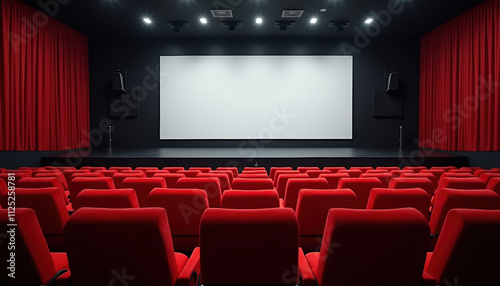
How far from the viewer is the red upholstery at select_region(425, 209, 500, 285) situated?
1198mm

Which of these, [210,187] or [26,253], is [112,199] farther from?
[210,187]

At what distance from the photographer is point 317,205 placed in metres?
2.00

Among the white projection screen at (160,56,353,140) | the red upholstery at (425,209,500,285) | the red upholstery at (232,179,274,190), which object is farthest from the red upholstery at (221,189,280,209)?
the white projection screen at (160,56,353,140)

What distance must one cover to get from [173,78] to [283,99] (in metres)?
3.93

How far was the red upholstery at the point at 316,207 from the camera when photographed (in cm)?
198

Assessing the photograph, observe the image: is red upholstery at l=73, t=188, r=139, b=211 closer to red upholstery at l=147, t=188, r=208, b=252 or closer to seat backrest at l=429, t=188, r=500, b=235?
red upholstery at l=147, t=188, r=208, b=252

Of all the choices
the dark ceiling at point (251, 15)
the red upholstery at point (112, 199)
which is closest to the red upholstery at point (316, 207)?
the red upholstery at point (112, 199)

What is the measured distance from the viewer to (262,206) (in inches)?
79.1

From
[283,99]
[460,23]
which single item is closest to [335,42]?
[283,99]

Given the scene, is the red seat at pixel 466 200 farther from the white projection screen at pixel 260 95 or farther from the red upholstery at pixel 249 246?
the white projection screen at pixel 260 95

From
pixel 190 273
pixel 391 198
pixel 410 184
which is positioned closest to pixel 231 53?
pixel 410 184

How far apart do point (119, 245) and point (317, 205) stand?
125 cm

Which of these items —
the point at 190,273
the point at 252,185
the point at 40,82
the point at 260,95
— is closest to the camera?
the point at 190,273

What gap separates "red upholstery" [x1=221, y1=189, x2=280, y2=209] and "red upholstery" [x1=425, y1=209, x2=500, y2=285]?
37.5 inches
